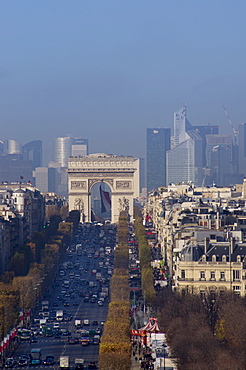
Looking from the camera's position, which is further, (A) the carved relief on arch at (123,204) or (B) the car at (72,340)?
(A) the carved relief on arch at (123,204)

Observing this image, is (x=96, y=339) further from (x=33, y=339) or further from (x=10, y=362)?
(x=10, y=362)

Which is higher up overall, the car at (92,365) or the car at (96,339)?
the car at (96,339)

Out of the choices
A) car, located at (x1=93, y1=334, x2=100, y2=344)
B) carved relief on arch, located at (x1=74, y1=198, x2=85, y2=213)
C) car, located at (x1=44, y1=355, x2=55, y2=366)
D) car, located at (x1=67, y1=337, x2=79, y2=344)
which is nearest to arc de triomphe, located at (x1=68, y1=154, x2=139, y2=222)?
carved relief on arch, located at (x1=74, y1=198, x2=85, y2=213)

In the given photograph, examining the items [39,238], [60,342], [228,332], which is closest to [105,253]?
[39,238]

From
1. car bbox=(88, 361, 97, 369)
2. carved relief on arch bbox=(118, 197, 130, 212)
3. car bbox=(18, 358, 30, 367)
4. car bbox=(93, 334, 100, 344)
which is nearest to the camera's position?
car bbox=(88, 361, 97, 369)

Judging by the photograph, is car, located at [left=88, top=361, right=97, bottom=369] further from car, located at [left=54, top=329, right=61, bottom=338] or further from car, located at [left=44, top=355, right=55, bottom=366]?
car, located at [left=54, top=329, right=61, bottom=338]

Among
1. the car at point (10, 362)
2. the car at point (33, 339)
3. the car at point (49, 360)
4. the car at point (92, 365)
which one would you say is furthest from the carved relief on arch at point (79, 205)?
the car at point (92, 365)

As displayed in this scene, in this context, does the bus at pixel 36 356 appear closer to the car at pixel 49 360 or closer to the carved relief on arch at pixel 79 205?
the car at pixel 49 360

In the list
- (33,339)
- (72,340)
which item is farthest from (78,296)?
(72,340)
